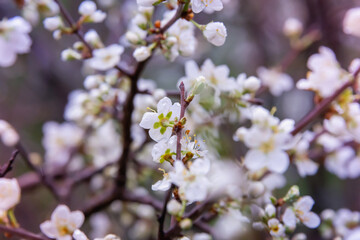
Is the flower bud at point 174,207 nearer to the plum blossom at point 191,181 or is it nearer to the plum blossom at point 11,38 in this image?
the plum blossom at point 191,181

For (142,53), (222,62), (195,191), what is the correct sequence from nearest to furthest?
1. (195,191)
2. (142,53)
3. (222,62)

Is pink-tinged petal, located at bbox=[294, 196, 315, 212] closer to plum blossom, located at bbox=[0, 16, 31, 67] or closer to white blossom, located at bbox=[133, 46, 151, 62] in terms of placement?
white blossom, located at bbox=[133, 46, 151, 62]

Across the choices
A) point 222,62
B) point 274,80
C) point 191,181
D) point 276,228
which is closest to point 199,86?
Result: point 191,181

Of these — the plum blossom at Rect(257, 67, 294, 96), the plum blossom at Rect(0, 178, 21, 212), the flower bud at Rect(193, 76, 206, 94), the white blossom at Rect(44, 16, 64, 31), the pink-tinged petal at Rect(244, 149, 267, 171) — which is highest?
the white blossom at Rect(44, 16, 64, 31)

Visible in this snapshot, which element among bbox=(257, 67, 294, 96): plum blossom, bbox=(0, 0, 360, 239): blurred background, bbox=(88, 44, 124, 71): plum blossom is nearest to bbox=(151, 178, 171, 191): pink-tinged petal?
bbox=(88, 44, 124, 71): plum blossom

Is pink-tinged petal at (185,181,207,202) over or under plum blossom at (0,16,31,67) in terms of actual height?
under

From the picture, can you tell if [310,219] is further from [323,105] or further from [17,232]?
[17,232]

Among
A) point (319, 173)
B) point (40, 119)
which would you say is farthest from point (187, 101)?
point (40, 119)
